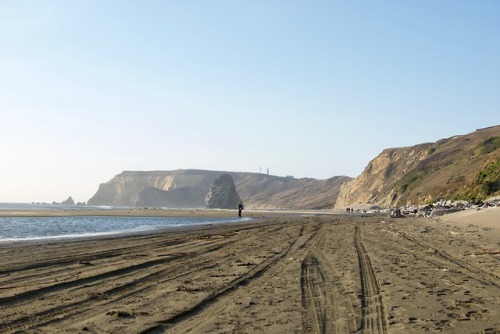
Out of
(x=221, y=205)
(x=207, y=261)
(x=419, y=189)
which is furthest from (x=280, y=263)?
(x=221, y=205)

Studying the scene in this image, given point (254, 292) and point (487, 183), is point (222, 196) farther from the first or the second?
point (254, 292)

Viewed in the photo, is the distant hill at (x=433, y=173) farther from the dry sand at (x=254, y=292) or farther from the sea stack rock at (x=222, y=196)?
the dry sand at (x=254, y=292)

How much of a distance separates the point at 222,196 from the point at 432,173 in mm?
81082

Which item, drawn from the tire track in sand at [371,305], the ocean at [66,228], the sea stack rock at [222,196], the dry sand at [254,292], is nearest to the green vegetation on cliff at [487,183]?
the ocean at [66,228]

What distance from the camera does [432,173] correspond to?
8269 centimetres

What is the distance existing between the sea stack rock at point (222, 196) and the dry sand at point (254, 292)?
137 meters

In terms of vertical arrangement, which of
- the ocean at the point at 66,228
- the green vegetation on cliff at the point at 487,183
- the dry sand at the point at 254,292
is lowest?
the ocean at the point at 66,228

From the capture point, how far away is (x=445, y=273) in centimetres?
988

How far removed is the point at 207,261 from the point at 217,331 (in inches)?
278

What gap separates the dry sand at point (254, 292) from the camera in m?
5.96

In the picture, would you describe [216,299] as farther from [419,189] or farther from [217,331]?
[419,189]

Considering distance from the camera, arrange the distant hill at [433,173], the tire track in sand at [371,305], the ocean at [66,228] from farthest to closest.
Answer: the distant hill at [433,173] → the ocean at [66,228] → the tire track in sand at [371,305]

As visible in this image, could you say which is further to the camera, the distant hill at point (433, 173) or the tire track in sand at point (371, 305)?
the distant hill at point (433, 173)

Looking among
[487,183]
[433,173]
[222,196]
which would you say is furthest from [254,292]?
[222,196]
